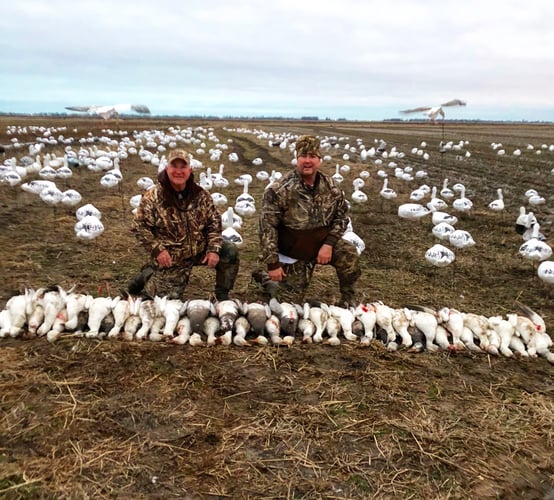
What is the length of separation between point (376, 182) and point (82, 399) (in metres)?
15.5

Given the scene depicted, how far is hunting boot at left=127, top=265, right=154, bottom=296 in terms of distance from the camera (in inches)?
226

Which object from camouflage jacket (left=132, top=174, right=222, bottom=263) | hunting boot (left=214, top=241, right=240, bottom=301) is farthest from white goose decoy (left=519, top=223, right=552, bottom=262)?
camouflage jacket (left=132, top=174, right=222, bottom=263)

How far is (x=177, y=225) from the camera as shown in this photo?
18.0 feet

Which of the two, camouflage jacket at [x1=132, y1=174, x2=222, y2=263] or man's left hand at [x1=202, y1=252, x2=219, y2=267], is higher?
camouflage jacket at [x1=132, y1=174, x2=222, y2=263]

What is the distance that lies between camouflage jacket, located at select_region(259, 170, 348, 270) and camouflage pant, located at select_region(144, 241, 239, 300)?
0.45 m

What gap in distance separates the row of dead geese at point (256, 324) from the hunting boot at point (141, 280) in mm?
556

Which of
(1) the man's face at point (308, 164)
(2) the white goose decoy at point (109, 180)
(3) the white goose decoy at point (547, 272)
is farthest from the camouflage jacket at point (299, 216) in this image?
(2) the white goose decoy at point (109, 180)

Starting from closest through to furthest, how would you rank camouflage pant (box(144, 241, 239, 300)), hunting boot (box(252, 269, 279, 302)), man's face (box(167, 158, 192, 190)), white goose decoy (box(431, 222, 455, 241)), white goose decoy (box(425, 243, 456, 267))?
man's face (box(167, 158, 192, 190)) → camouflage pant (box(144, 241, 239, 300)) → hunting boot (box(252, 269, 279, 302)) → white goose decoy (box(425, 243, 456, 267)) → white goose decoy (box(431, 222, 455, 241))

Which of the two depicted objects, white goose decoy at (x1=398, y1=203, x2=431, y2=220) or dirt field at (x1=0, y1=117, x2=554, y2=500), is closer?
dirt field at (x1=0, y1=117, x2=554, y2=500)

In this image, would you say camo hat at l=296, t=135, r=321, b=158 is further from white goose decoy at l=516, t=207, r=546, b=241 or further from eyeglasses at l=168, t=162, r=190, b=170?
white goose decoy at l=516, t=207, r=546, b=241

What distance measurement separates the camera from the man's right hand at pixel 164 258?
533 cm

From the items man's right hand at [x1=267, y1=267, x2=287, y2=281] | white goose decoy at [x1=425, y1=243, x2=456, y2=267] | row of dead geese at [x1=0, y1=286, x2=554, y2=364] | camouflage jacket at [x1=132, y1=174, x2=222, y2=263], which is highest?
camouflage jacket at [x1=132, y1=174, x2=222, y2=263]

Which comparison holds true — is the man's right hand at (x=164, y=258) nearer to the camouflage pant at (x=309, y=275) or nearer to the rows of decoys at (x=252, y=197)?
the camouflage pant at (x=309, y=275)

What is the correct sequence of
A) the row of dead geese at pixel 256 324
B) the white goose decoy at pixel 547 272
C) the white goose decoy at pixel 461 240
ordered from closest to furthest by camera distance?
the row of dead geese at pixel 256 324, the white goose decoy at pixel 547 272, the white goose decoy at pixel 461 240
